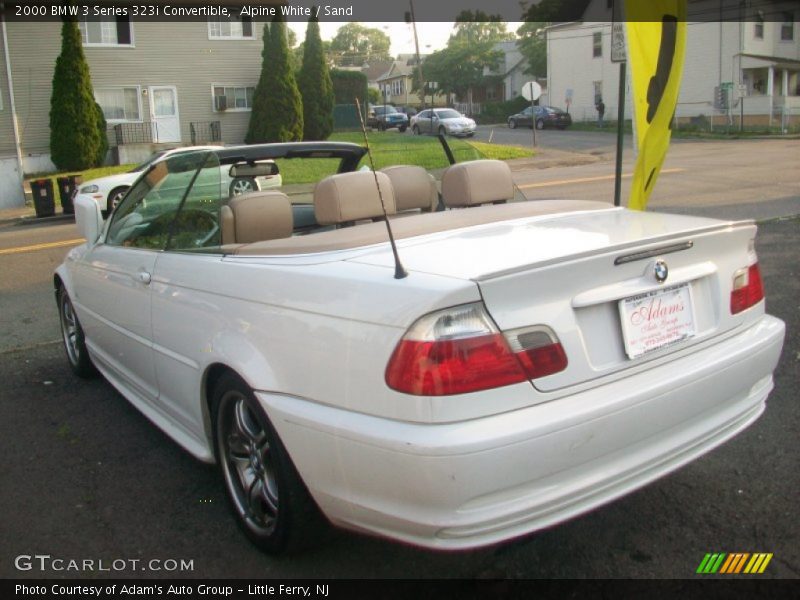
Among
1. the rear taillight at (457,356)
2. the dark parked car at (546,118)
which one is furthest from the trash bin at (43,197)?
the dark parked car at (546,118)

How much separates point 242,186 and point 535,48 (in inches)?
2375

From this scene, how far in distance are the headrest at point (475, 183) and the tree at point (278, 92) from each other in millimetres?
24845

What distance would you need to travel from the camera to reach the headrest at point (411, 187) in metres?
4.16

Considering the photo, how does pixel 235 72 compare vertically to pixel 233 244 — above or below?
above

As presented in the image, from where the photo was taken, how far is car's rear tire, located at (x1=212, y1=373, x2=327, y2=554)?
2.87 m

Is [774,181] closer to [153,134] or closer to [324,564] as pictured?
[324,564]

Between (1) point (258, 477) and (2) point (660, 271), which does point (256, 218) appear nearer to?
(1) point (258, 477)

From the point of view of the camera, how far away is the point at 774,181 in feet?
54.3

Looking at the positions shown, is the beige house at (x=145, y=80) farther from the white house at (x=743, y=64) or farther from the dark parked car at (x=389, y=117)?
the dark parked car at (x=389, y=117)

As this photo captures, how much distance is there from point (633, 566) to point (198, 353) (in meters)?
1.90

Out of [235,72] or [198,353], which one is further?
[235,72]

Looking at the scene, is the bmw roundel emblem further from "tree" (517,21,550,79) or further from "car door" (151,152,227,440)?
"tree" (517,21,550,79)

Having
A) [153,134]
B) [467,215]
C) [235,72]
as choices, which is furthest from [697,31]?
[467,215]

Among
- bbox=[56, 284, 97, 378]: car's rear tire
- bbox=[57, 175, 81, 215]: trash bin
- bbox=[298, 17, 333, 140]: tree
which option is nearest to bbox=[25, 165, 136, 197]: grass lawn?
bbox=[298, 17, 333, 140]: tree
